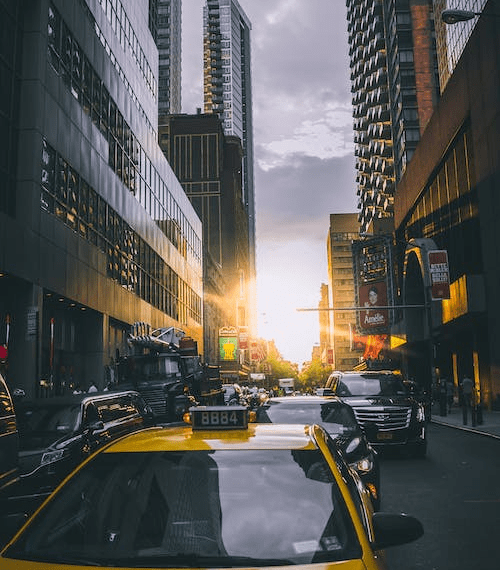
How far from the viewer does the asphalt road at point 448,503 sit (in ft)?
21.7

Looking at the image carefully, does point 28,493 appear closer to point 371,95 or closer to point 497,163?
point 497,163

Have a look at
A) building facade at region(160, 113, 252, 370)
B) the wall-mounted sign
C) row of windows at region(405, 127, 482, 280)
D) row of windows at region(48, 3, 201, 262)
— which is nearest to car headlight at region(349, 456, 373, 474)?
row of windows at region(48, 3, 201, 262)

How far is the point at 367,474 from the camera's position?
8.29m

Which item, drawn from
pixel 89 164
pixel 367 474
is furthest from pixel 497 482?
pixel 89 164

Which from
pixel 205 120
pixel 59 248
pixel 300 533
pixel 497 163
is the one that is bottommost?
pixel 300 533

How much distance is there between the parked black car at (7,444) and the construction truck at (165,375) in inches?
637

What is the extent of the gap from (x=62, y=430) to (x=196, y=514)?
298 inches

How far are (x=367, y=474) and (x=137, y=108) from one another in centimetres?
4131

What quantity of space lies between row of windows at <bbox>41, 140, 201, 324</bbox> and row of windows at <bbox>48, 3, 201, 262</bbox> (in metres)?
3.42

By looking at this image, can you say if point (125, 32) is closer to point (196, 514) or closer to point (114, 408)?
point (114, 408)

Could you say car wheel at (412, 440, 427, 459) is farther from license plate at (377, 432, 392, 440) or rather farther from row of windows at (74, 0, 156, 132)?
row of windows at (74, 0, 156, 132)

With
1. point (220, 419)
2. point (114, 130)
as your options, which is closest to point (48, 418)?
point (220, 419)

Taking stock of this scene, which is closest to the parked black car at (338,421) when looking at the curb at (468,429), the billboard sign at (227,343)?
the curb at (468,429)

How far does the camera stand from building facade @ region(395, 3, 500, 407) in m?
32.8
